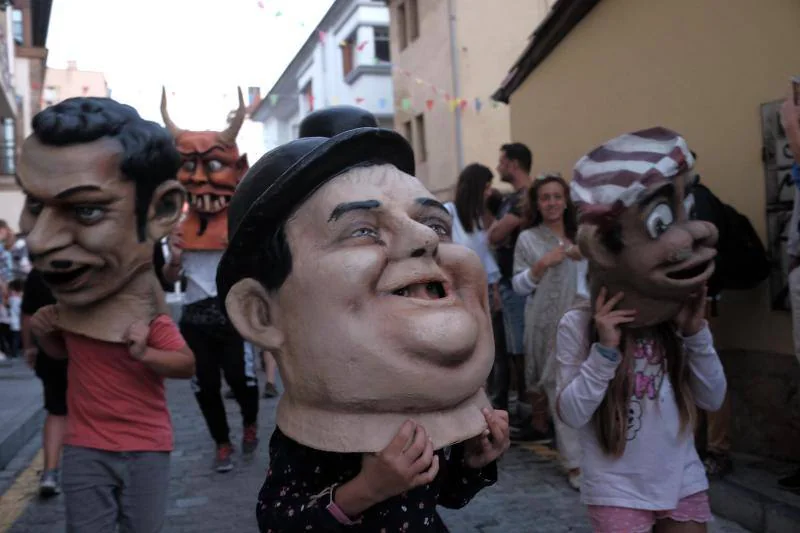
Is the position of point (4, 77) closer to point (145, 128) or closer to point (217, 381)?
point (217, 381)

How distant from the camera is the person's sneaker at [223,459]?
573cm

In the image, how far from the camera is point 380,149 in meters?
2.03

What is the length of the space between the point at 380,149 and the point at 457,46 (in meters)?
17.6

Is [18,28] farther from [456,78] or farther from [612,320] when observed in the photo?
[612,320]

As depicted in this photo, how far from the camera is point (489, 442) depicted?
208 cm

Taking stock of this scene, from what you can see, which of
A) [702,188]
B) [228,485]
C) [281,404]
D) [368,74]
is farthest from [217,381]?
[368,74]

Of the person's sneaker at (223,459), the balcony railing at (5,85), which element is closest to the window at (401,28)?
the balcony railing at (5,85)

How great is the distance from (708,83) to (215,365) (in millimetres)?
3659

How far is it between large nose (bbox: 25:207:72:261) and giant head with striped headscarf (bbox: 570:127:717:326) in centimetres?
172

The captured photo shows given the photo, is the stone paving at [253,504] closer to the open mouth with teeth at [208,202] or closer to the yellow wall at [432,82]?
the open mouth with teeth at [208,202]

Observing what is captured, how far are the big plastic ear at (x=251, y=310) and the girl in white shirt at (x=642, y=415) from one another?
130 centimetres

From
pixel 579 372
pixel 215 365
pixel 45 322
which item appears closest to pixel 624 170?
pixel 579 372

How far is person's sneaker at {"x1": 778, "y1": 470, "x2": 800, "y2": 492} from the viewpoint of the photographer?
4.64 metres

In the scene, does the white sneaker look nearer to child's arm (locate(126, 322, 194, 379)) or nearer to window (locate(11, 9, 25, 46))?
child's arm (locate(126, 322, 194, 379))
